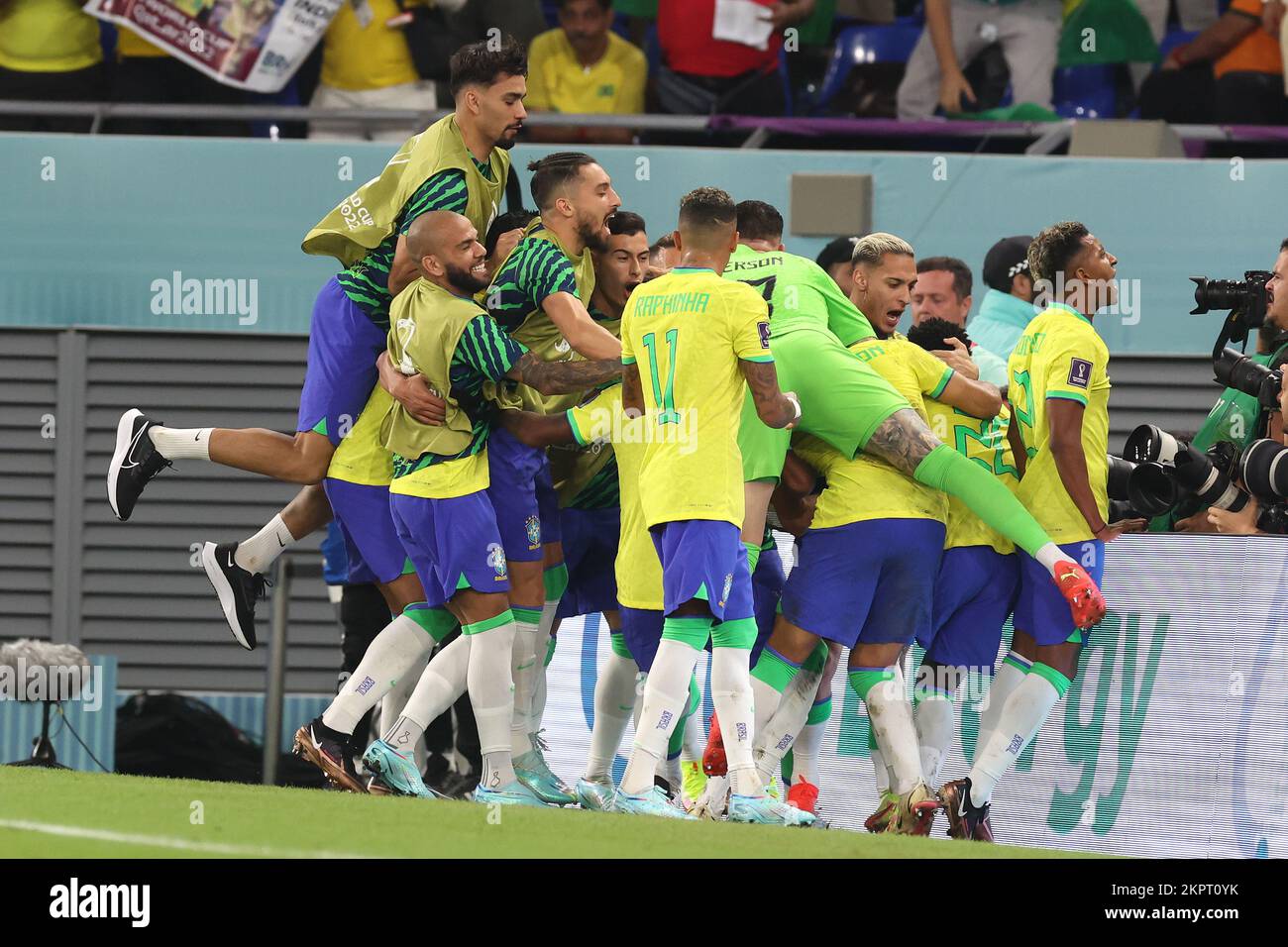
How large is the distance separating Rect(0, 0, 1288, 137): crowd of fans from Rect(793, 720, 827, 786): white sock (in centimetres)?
517

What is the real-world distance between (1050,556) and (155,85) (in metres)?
7.07

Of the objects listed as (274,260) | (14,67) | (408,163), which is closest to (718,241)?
(408,163)

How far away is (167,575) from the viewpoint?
11812mm

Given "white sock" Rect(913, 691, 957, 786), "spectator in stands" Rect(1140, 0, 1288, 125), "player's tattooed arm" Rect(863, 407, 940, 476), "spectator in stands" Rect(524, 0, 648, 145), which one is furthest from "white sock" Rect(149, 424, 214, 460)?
"spectator in stands" Rect(1140, 0, 1288, 125)

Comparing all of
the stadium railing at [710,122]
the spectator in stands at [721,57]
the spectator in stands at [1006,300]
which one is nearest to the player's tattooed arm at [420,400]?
the spectator in stands at [1006,300]

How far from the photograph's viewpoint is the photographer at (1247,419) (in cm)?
798

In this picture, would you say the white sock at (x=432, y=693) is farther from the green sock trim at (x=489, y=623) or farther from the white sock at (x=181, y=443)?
the white sock at (x=181, y=443)

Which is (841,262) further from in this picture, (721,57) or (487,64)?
(721,57)

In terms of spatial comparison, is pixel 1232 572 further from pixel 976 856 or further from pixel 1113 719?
pixel 976 856

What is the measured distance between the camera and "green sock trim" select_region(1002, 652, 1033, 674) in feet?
24.7

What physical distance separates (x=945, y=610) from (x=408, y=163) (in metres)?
2.62
